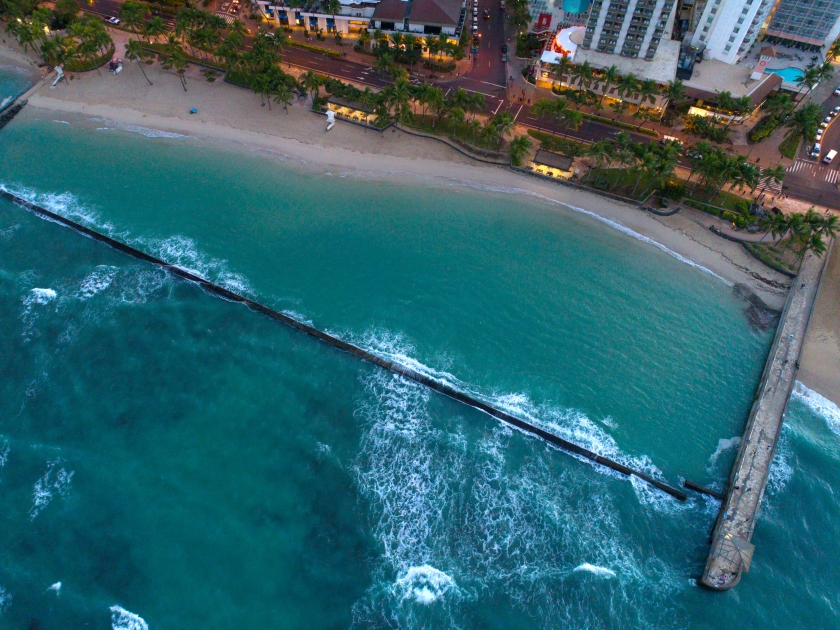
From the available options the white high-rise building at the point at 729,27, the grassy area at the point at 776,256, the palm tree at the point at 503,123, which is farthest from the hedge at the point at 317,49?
the grassy area at the point at 776,256

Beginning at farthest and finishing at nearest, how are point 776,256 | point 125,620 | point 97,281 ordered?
point 776,256 → point 97,281 → point 125,620

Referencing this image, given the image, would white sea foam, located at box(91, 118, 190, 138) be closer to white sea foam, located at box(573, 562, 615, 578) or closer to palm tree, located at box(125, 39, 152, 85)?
palm tree, located at box(125, 39, 152, 85)

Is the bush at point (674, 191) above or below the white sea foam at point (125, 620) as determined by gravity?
above

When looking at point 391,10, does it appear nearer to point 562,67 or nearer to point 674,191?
point 562,67

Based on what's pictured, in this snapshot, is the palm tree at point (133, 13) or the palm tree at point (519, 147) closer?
the palm tree at point (519, 147)

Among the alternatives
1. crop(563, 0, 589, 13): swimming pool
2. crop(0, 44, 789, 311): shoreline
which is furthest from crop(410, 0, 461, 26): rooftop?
crop(0, 44, 789, 311): shoreline

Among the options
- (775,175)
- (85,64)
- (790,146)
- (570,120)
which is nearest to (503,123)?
(570,120)

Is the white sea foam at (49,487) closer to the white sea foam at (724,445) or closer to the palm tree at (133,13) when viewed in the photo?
the white sea foam at (724,445)
